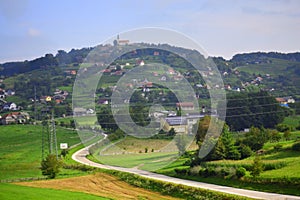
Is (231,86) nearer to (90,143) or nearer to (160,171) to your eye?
(90,143)

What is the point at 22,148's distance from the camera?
168 ft

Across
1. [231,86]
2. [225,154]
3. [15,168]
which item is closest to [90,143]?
Result: [15,168]

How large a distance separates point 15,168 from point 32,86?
78330 mm

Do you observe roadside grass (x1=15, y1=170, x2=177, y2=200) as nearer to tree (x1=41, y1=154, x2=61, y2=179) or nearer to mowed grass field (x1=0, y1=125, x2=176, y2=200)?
mowed grass field (x1=0, y1=125, x2=176, y2=200)

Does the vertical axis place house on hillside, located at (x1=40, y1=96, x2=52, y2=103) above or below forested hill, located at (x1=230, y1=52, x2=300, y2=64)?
below

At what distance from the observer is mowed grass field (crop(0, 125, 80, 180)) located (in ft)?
120

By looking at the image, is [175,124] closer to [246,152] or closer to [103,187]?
[246,152]

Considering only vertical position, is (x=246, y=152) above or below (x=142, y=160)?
above

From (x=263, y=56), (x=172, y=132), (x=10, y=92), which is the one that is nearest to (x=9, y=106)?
(x=10, y=92)

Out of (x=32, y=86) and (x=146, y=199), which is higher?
(x=32, y=86)

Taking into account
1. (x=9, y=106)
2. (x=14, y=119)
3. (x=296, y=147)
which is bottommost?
(x=296, y=147)

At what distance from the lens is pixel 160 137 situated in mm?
47000

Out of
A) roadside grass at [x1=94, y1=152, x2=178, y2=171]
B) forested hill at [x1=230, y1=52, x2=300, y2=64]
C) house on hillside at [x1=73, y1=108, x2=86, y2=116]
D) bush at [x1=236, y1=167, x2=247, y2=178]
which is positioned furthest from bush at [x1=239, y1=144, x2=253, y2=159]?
forested hill at [x1=230, y1=52, x2=300, y2=64]

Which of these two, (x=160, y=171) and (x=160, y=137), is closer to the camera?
(x=160, y=171)
